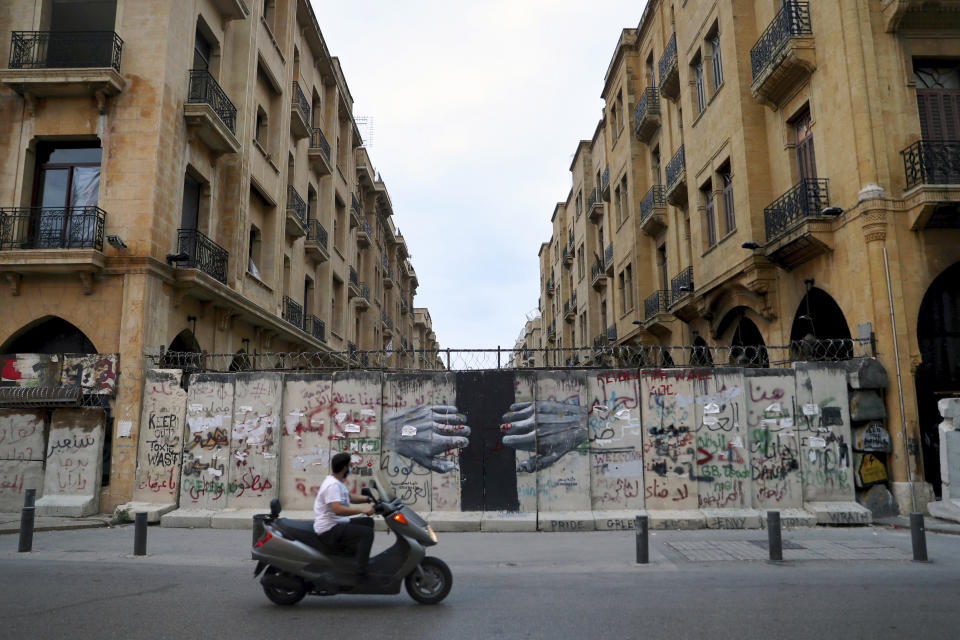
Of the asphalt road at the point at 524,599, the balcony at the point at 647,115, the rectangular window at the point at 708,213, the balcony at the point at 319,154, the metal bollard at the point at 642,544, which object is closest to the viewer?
the asphalt road at the point at 524,599

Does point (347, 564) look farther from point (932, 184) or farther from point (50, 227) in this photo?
point (932, 184)

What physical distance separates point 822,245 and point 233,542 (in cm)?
1343

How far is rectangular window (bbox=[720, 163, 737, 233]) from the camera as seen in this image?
19.5 metres

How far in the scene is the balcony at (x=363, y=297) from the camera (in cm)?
3588

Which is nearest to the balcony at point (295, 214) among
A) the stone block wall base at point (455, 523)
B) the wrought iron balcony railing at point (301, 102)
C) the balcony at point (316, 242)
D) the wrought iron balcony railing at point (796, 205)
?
the balcony at point (316, 242)

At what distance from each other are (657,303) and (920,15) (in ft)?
42.5

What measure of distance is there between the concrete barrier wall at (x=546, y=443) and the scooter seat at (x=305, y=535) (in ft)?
19.2

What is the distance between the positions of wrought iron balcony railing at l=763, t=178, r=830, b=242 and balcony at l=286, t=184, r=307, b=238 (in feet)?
52.1

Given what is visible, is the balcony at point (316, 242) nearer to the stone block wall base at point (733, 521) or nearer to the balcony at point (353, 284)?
the balcony at point (353, 284)

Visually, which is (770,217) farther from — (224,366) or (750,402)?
(224,366)

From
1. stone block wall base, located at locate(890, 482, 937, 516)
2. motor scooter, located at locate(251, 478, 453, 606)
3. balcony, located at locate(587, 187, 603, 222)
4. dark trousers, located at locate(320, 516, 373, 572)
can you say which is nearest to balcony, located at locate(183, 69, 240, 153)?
motor scooter, located at locate(251, 478, 453, 606)

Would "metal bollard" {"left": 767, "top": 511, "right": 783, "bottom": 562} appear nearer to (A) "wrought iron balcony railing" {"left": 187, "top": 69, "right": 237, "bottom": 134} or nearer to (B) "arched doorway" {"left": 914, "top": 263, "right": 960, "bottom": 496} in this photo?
(B) "arched doorway" {"left": 914, "top": 263, "right": 960, "bottom": 496}

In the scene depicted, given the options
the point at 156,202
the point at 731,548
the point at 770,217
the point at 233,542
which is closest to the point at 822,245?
the point at 770,217

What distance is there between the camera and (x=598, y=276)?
112 feet
